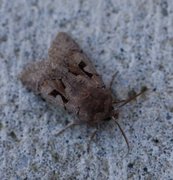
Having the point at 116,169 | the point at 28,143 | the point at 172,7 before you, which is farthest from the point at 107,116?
the point at 172,7

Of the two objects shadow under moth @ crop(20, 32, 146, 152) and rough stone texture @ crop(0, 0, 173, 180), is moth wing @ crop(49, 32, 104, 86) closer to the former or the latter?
shadow under moth @ crop(20, 32, 146, 152)

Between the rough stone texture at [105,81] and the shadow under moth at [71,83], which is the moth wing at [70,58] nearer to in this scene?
the shadow under moth at [71,83]

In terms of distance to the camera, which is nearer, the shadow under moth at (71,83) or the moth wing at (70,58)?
the shadow under moth at (71,83)

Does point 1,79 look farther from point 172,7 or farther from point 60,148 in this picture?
point 172,7

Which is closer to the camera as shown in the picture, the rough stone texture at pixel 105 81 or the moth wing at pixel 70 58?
the rough stone texture at pixel 105 81

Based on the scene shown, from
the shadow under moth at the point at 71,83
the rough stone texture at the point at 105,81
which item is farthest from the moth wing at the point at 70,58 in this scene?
the rough stone texture at the point at 105,81

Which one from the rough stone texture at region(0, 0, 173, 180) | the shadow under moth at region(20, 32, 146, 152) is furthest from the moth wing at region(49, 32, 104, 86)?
the rough stone texture at region(0, 0, 173, 180)
